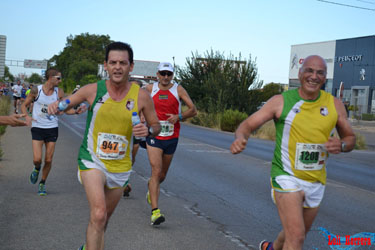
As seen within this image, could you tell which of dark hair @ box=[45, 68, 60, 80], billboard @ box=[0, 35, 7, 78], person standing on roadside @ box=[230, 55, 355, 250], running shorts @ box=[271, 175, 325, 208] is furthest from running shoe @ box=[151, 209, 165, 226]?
billboard @ box=[0, 35, 7, 78]

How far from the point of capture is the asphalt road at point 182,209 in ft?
20.9

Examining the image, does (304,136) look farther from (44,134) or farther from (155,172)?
(44,134)

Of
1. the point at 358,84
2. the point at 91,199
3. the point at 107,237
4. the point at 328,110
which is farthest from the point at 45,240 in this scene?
the point at 358,84

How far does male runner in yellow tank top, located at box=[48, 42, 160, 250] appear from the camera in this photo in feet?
15.9

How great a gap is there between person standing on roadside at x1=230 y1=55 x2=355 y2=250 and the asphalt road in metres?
1.76

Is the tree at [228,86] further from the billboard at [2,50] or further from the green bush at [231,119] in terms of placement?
the billboard at [2,50]

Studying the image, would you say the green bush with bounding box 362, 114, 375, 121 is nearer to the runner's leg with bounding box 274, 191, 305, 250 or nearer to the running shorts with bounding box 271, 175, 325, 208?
the running shorts with bounding box 271, 175, 325, 208

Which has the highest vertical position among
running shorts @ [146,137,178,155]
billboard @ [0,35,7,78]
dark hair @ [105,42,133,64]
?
billboard @ [0,35,7,78]

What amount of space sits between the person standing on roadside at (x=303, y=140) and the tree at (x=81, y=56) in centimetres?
9839

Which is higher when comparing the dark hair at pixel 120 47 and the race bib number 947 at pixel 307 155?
the dark hair at pixel 120 47

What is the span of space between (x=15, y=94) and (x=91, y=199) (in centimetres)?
3465

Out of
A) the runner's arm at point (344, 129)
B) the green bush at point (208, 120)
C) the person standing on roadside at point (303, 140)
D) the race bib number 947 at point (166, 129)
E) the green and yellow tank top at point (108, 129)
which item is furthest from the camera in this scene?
the green bush at point (208, 120)

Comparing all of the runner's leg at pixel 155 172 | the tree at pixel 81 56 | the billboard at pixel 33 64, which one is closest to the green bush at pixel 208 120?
the runner's leg at pixel 155 172

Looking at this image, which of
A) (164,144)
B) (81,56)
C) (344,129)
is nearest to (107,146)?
(344,129)
